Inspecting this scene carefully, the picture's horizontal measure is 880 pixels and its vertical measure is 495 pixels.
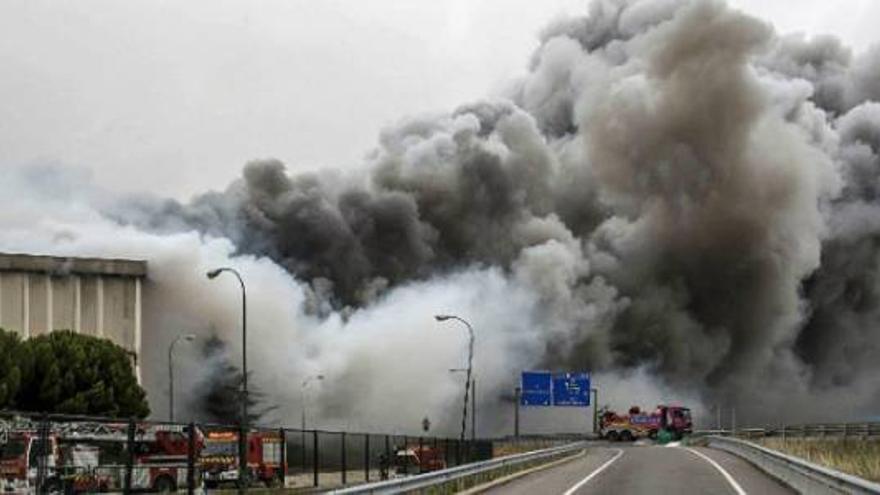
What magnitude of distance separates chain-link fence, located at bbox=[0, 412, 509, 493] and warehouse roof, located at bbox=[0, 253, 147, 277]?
4217 cm

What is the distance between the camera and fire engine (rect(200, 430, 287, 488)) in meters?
28.1

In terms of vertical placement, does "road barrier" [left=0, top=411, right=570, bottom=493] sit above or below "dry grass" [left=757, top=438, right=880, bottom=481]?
above

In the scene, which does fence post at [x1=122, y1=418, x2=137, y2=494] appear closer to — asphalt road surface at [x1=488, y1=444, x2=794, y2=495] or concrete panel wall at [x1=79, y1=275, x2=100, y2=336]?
asphalt road surface at [x1=488, y1=444, x2=794, y2=495]

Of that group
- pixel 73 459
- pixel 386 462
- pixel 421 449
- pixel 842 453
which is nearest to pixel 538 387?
pixel 842 453

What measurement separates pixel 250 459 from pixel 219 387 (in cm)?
5169

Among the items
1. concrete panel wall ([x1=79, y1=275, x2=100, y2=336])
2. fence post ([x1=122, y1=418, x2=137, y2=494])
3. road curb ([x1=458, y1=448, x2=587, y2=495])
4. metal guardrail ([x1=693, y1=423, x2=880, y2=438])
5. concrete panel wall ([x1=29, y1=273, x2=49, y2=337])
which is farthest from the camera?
concrete panel wall ([x1=79, y1=275, x2=100, y2=336])

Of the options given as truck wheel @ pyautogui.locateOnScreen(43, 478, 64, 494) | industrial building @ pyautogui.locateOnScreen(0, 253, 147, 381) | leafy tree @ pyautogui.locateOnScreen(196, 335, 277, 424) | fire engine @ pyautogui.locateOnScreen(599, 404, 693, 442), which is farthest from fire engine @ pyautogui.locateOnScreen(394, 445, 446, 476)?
fire engine @ pyautogui.locateOnScreen(599, 404, 693, 442)

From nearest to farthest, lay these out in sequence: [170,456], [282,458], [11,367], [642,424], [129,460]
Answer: [129,460] → [170,456] → [282,458] → [11,367] → [642,424]

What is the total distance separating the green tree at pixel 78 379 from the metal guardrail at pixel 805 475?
30.1m

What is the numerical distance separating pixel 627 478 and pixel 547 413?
8678 cm

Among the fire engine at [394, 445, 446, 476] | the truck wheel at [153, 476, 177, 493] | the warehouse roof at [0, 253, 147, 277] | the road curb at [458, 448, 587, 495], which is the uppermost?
the warehouse roof at [0, 253, 147, 277]

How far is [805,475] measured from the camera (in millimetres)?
28719

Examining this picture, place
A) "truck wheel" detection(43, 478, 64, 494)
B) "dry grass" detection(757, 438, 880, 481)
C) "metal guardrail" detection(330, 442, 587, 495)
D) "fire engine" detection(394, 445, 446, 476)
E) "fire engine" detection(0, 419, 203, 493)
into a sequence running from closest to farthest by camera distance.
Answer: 1. "fire engine" detection(0, 419, 203, 493)
2. "truck wheel" detection(43, 478, 64, 494)
3. "metal guardrail" detection(330, 442, 587, 495)
4. "dry grass" detection(757, 438, 880, 481)
5. "fire engine" detection(394, 445, 446, 476)

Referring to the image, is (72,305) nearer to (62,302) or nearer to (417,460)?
(62,302)
